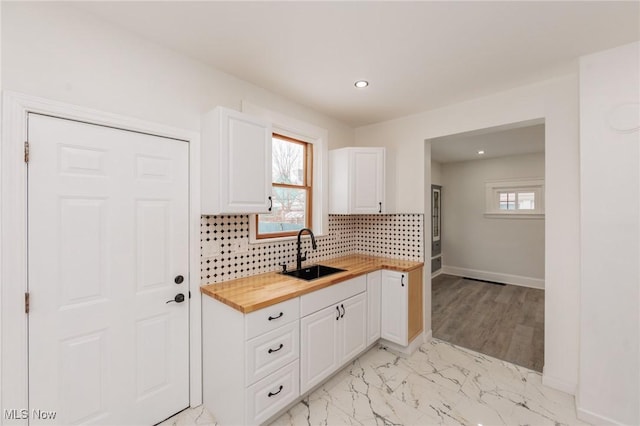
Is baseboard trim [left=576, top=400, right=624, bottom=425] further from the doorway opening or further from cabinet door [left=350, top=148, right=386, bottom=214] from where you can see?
cabinet door [left=350, top=148, right=386, bottom=214]

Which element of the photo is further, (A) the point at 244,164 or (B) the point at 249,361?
(A) the point at 244,164

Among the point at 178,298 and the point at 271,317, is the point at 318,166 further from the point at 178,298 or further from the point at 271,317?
the point at 178,298

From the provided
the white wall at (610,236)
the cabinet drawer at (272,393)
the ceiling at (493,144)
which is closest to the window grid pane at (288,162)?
the cabinet drawer at (272,393)

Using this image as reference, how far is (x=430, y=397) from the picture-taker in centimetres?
208

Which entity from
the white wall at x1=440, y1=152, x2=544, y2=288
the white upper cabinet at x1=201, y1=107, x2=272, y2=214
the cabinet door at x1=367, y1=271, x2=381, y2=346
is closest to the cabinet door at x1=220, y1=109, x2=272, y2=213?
the white upper cabinet at x1=201, y1=107, x2=272, y2=214

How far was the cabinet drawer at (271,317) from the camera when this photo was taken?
5.35 ft

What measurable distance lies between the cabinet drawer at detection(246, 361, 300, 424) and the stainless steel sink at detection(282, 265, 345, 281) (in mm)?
792

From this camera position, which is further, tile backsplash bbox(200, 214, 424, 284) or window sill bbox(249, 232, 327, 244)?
window sill bbox(249, 232, 327, 244)

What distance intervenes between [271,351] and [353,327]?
0.93 m

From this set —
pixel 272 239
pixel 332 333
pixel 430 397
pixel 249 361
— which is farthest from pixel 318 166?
pixel 430 397

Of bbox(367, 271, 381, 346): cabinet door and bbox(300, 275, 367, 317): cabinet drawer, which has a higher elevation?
bbox(300, 275, 367, 317): cabinet drawer

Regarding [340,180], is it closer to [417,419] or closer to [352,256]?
[352,256]

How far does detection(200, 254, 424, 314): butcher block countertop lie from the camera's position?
5.54 feet

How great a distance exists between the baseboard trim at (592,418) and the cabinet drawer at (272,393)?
1973 mm
